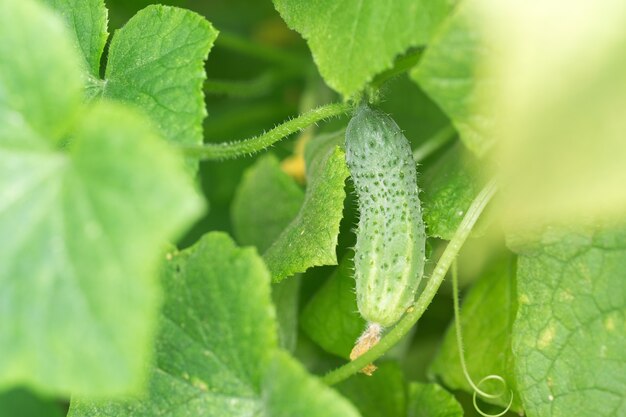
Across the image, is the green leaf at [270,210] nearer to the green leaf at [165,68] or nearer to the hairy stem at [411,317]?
the hairy stem at [411,317]

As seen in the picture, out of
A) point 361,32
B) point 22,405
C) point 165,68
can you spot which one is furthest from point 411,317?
point 22,405

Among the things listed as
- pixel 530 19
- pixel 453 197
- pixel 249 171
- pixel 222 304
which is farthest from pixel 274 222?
pixel 530 19

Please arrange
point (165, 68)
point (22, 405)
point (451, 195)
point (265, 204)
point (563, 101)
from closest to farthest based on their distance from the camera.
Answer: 1. point (563, 101)
2. point (165, 68)
3. point (451, 195)
4. point (22, 405)
5. point (265, 204)

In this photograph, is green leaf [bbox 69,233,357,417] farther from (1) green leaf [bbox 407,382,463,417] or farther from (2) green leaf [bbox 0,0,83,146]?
(1) green leaf [bbox 407,382,463,417]

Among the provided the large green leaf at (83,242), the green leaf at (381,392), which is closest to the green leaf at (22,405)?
the green leaf at (381,392)

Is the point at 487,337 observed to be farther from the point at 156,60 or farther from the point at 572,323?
the point at 156,60

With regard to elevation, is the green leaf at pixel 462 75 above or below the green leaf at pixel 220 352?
above

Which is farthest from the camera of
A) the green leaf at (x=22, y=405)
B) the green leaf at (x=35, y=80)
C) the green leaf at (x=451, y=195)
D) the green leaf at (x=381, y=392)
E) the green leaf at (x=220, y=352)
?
the green leaf at (x=22, y=405)

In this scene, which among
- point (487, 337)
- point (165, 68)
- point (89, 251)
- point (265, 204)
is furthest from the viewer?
point (265, 204)
